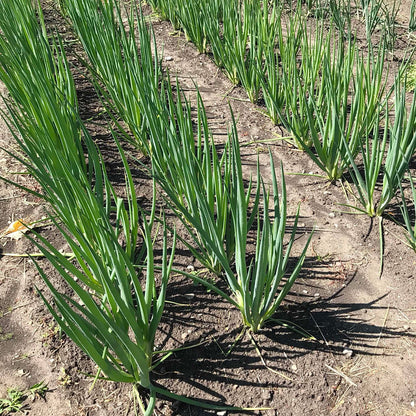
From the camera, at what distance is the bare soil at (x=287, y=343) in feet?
4.25

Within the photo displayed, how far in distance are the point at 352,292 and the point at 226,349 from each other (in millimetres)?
484

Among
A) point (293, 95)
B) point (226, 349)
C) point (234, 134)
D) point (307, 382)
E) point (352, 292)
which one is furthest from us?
point (293, 95)

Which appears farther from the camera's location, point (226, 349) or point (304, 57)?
point (304, 57)

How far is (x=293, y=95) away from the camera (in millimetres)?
2010

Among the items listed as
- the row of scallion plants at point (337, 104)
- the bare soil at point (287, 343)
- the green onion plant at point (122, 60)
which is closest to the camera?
the bare soil at point (287, 343)

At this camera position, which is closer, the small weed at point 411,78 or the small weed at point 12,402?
the small weed at point 12,402

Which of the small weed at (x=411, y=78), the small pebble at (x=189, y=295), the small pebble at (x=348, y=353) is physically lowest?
the small pebble at (x=348, y=353)

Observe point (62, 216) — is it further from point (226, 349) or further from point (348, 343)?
point (348, 343)

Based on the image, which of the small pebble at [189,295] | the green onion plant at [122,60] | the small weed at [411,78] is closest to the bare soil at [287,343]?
the small pebble at [189,295]

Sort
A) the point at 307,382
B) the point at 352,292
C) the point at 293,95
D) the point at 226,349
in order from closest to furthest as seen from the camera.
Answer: the point at 307,382 → the point at 226,349 → the point at 352,292 → the point at 293,95

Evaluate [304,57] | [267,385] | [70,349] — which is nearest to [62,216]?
[70,349]

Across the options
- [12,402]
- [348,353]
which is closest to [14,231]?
[12,402]

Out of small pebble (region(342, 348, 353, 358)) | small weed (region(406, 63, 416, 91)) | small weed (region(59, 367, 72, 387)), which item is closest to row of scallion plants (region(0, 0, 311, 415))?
small weed (region(59, 367, 72, 387))

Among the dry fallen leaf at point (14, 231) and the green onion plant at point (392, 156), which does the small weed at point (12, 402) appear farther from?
the green onion plant at point (392, 156)
